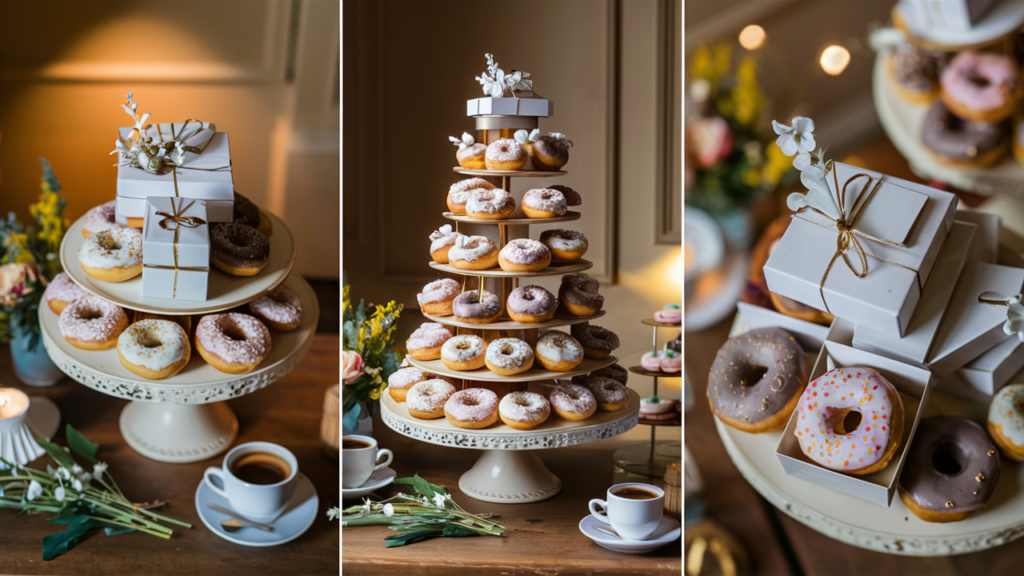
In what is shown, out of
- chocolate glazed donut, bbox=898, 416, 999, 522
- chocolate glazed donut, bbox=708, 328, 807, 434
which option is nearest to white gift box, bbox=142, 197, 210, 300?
chocolate glazed donut, bbox=708, 328, 807, 434

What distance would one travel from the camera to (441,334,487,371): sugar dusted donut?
143cm

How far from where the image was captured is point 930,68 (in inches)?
58.6

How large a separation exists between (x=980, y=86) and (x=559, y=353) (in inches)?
41.8

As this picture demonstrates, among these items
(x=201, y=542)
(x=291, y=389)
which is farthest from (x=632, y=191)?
(x=201, y=542)

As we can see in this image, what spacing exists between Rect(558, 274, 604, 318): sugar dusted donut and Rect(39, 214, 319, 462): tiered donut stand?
599 millimetres

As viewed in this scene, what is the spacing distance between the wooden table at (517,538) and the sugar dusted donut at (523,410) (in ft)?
0.66

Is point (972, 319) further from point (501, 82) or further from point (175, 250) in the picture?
point (175, 250)

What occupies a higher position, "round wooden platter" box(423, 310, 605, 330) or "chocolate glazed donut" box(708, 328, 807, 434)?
"round wooden platter" box(423, 310, 605, 330)

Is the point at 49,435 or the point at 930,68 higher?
the point at 930,68

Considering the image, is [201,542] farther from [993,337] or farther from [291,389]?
[993,337]

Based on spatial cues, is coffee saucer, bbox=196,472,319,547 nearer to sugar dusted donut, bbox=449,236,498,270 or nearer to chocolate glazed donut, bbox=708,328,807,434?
sugar dusted donut, bbox=449,236,498,270

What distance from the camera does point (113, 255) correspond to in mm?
1429

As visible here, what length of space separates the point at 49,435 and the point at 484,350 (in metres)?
1.14

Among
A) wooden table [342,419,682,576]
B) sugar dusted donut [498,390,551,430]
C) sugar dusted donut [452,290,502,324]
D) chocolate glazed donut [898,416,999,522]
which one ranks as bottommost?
wooden table [342,419,682,576]
